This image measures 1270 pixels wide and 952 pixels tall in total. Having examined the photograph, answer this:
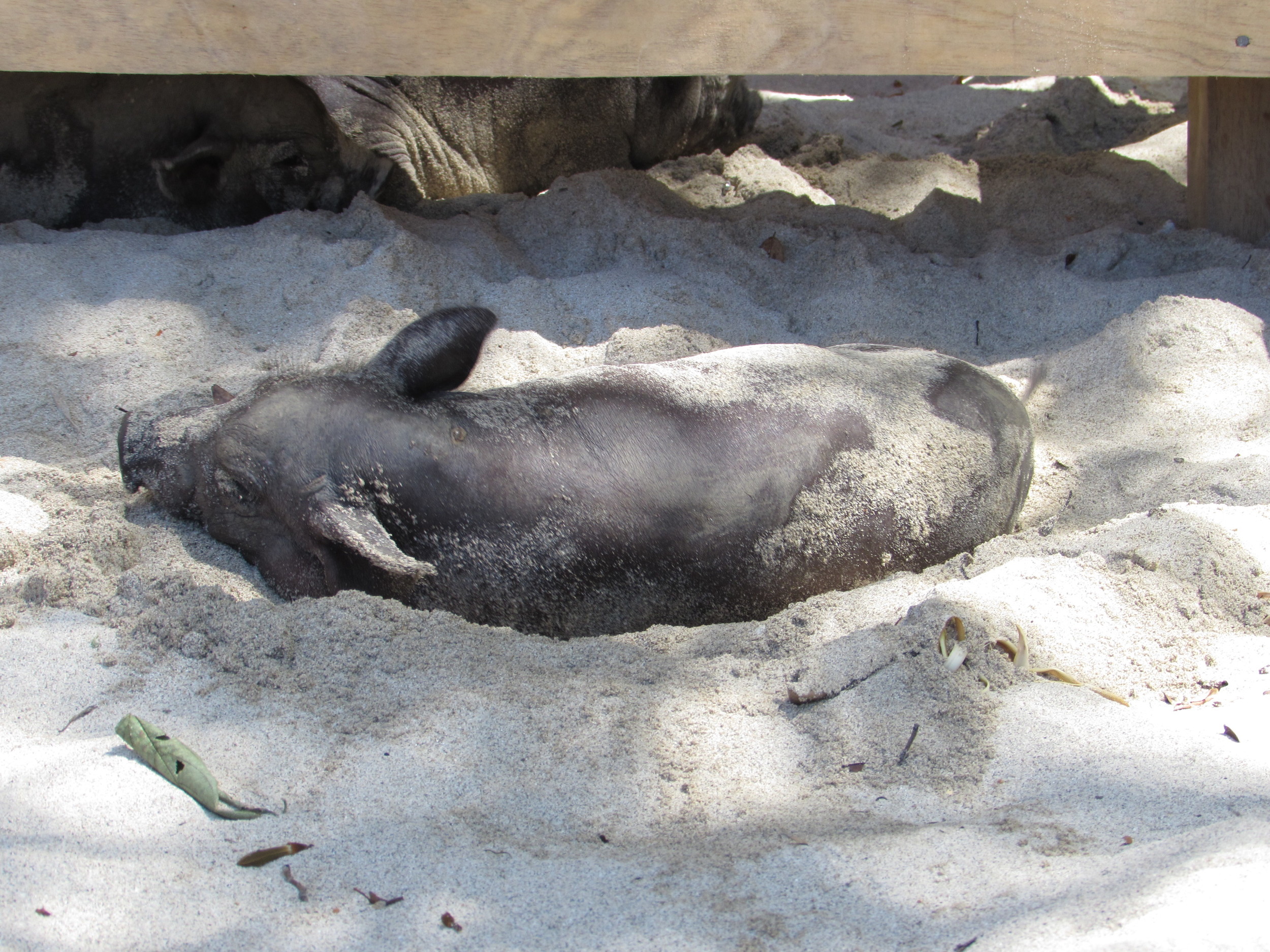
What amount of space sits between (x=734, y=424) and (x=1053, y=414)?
1341 mm

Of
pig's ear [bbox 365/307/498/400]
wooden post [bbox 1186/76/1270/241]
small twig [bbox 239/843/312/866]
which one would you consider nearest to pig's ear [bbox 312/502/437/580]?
pig's ear [bbox 365/307/498/400]

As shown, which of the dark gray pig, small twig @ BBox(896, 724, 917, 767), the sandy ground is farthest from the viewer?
the dark gray pig

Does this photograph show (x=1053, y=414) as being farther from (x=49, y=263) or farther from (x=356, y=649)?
(x=49, y=263)

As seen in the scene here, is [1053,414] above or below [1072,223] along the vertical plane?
below

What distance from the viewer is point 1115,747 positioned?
1622 millimetres

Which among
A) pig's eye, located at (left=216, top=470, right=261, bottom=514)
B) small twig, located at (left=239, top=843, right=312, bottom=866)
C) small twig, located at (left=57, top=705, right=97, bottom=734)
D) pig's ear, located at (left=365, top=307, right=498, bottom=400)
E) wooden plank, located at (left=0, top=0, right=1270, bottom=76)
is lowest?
pig's eye, located at (left=216, top=470, right=261, bottom=514)

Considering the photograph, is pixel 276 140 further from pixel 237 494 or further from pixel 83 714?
pixel 83 714

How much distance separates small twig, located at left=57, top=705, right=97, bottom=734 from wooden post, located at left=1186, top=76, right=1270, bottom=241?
13.2 ft

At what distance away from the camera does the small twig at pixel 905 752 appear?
1.67m

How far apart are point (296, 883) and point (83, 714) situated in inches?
22.9

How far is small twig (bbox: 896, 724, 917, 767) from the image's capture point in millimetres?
1665

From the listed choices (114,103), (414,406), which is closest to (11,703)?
(414,406)

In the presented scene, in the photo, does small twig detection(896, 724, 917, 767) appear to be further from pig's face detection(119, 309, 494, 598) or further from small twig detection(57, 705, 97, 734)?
small twig detection(57, 705, 97, 734)

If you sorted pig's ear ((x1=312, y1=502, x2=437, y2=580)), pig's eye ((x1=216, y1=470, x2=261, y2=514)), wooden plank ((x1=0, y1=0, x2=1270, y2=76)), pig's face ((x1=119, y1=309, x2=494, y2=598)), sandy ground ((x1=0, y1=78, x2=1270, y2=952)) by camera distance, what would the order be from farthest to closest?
wooden plank ((x1=0, y1=0, x2=1270, y2=76)) → pig's eye ((x1=216, y1=470, x2=261, y2=514)) → pig's face ((x1=119, y1=309, x2=494, y2=598)) → pig's ear ((x1=312, y1=502, x2=437, y2=580)) → sandy ground ((x1=0, y1=78, x2=1270, y2=952))
